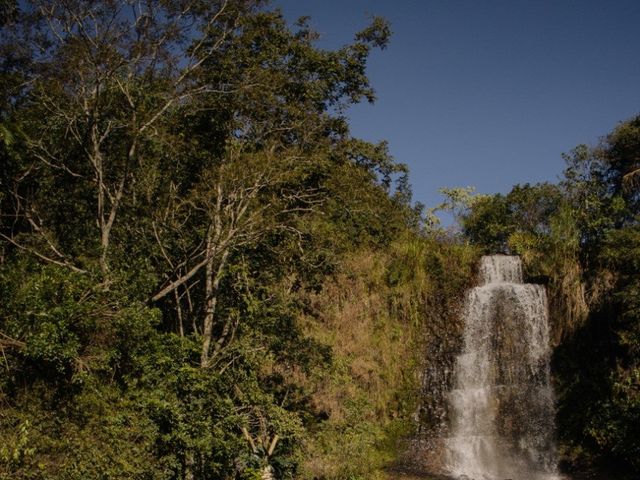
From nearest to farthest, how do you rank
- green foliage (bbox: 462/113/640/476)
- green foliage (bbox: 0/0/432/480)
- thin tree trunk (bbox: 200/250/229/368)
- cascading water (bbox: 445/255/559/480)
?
green foliage (bbox: 0/0/432/480) → thin tree trunk (bbox: 200/250/229/368) → green foliage (bbox: 462/113/640/476) → cascading water (bbox: 445/255/559/480)

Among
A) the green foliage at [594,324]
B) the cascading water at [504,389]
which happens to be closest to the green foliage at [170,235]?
the cascading water at [504,389]

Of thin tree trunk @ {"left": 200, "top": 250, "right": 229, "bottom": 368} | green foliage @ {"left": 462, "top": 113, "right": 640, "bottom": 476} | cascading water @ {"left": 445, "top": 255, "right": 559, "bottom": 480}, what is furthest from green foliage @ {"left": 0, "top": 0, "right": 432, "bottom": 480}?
green foliage @ {"left": 462, "top": 113, "right": 640, "bottom": 476}

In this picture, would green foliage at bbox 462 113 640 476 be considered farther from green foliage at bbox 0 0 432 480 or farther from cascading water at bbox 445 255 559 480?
green foliage at bbox 0 0 432 480

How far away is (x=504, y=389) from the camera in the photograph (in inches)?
755

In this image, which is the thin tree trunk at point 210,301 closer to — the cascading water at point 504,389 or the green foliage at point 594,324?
the cascading water at point 504,389

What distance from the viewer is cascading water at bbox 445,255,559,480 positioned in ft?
58.1

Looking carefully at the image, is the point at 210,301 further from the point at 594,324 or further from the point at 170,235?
the point at 594,324

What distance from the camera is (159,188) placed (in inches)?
560

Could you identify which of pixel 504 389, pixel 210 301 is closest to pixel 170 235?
pixel 210 301

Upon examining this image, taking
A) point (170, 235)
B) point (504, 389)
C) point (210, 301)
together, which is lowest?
point (504, 389)

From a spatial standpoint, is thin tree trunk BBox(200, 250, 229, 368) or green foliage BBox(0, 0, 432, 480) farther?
thin tree trunk BBox(200, 250, 229, 368)

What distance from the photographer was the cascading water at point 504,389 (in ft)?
58.1

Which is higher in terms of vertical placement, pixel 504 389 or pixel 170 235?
pixel 170 235

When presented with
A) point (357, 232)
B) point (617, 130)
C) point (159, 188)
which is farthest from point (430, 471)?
point (617, 130)
